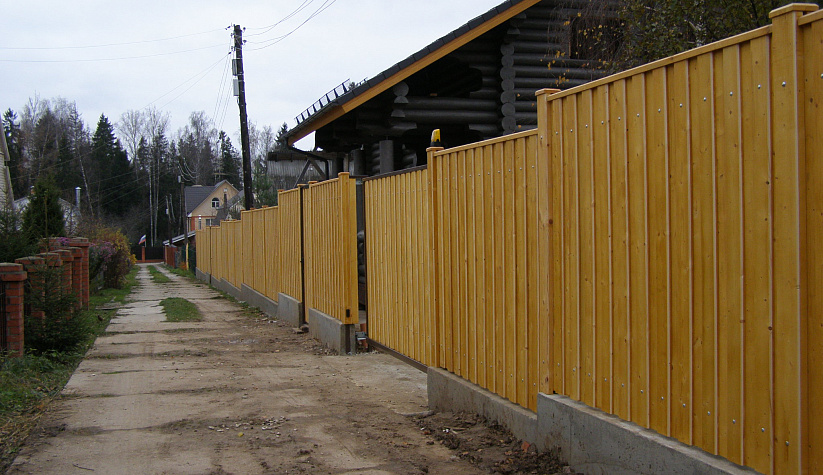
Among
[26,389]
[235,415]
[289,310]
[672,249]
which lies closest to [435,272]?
[235,415]

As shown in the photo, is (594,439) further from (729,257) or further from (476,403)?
(476,403)

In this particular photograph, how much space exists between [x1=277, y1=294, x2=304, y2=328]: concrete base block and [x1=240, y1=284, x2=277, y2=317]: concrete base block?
2.40 feet

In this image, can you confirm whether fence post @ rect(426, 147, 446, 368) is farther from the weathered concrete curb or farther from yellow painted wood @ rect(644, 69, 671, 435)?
yellow painted wood @ rect(644, 69, 671, 435)

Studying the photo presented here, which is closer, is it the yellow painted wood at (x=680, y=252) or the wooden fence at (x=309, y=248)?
the yellow painted wood at (x=680, y=252)

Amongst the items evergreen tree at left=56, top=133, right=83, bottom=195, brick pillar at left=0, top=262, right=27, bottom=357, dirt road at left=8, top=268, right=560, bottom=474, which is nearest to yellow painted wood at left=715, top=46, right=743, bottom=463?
dirt road at left=8, top=268, right=560, bottom=474

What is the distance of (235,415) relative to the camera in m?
6.34

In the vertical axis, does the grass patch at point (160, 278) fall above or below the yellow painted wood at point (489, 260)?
below

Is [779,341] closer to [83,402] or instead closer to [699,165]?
[699,165]

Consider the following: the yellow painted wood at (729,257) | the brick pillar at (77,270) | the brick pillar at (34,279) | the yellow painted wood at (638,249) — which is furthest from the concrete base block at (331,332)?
the yellow painted wood at (729,257)

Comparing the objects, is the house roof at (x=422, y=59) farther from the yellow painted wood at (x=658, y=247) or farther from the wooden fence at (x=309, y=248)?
the yellow painted wood at (x=658, y=247)

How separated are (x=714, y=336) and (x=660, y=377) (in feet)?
1.55

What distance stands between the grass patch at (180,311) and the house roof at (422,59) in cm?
555

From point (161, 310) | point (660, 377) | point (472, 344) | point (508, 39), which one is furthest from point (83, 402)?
point (161, 310)

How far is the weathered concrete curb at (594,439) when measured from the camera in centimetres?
337
